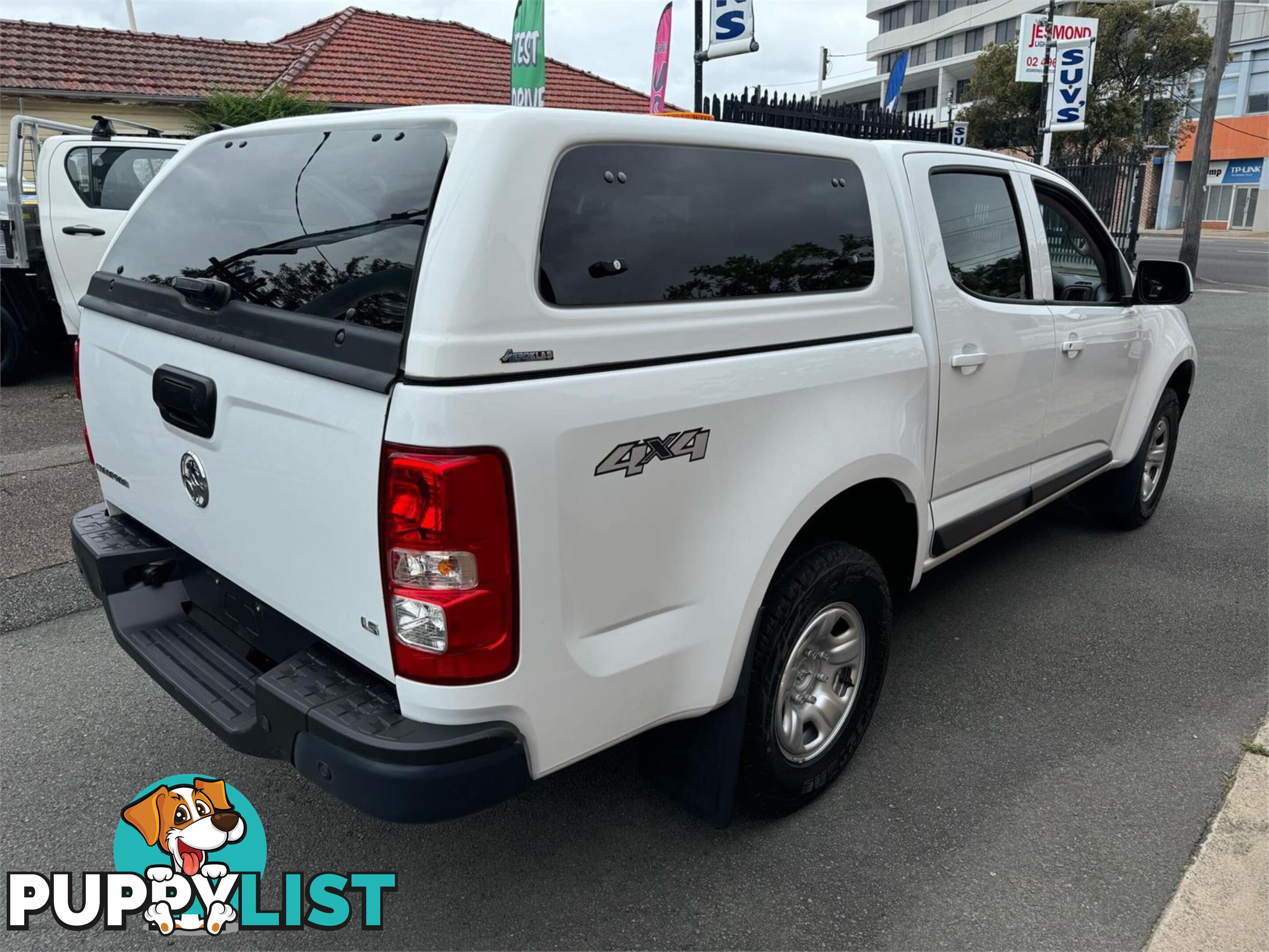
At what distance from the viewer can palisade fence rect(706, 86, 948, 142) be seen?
1203cm

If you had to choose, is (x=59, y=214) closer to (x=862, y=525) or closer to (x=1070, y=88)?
(x=862, y=525)

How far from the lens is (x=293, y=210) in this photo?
242cm

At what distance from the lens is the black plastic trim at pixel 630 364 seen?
185 centimetres

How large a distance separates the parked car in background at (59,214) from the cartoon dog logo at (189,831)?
6.26 m

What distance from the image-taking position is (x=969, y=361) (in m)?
3.27

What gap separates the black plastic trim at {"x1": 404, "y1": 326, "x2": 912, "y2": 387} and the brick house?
605 inches

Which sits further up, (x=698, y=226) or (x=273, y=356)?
(x=698, y=226)

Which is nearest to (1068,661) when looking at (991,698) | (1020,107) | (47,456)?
(991,698)

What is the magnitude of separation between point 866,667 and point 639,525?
1.23 metres

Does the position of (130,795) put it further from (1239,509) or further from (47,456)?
(1239,509)

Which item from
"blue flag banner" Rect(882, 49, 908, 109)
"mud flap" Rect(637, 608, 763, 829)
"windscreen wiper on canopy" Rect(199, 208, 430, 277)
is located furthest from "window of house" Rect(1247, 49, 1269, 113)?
"windscreen wiper on canopy" Rect(199, 208, 430, 277)

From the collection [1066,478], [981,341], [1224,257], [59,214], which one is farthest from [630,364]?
[1224,257]

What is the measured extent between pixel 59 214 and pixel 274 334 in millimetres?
7287

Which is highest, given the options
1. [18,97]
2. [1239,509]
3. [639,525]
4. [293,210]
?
[18,97]
